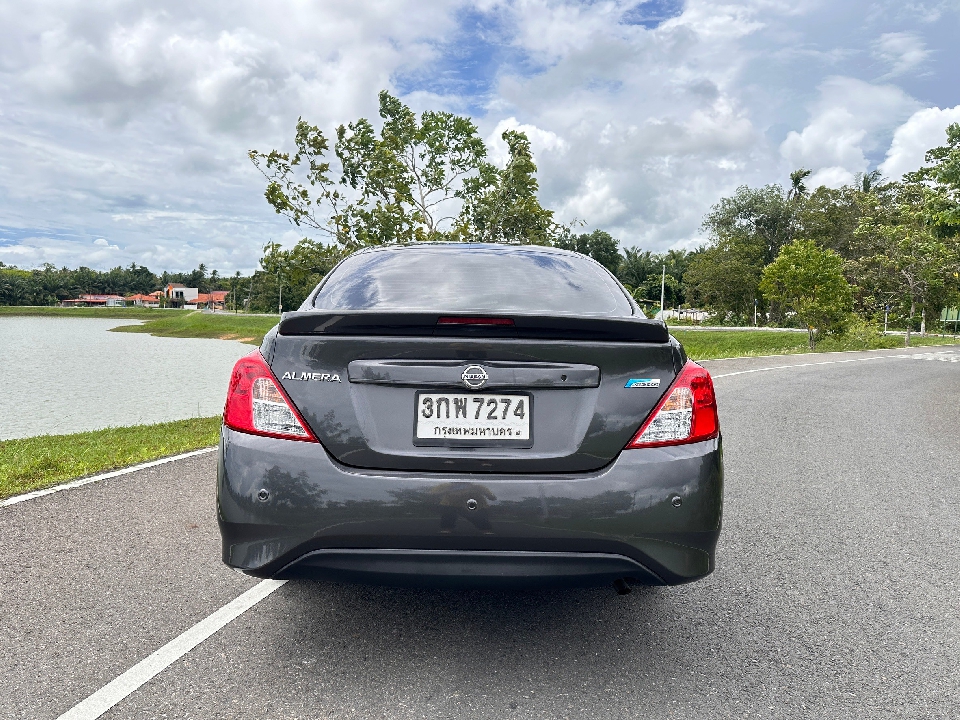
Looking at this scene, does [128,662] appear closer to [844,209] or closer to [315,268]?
[315,268]

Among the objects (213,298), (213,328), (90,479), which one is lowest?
(213,328)

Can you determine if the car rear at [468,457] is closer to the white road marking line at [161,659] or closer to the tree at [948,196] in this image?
the white road marking line at [161,659]

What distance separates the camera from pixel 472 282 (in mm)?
3283

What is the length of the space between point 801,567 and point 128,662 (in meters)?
3.21

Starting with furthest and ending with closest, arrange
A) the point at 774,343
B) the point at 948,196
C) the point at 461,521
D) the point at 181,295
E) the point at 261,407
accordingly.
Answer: the point at 181,295 < the point at 774,343 < the point at 948,196 < the point at 261,407 < the point at 461,521

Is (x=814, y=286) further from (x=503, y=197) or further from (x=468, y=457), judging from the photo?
(x=468, y=457)

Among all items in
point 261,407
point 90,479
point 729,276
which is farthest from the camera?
point 729,276

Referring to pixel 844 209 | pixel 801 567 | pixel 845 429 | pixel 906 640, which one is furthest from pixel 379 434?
pixel 844 209

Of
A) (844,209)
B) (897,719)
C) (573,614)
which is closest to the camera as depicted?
(897,719)

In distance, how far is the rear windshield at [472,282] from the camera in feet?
10.2

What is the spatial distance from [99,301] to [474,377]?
18528 centimetres

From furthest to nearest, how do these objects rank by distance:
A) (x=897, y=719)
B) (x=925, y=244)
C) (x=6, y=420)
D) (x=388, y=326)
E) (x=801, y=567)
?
(x=925, y=244)
(x=6, y=420)
(x=801, y=567)
(x=388, y=326)
(x=897, y=719)

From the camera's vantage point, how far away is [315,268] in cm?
2956

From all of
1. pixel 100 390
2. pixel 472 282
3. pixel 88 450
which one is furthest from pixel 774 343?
pixel 472 282
